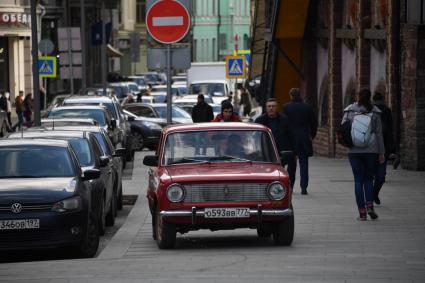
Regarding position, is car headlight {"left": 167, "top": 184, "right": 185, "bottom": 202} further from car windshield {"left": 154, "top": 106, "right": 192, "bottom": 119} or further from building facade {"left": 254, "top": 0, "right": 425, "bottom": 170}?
car windshield {"left": 154, "top": 106, "right": 192, "bottom": 119}

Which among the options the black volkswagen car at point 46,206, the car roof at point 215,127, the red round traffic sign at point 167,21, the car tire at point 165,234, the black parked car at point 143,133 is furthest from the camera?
the black parked car at point 143,133

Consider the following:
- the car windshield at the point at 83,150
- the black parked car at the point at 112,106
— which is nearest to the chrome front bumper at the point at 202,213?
the car windshield at the point at 83,150

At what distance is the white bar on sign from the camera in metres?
19.0

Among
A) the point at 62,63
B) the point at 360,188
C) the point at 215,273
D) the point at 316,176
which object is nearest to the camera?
the point at 215,273

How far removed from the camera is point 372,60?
31.4 m

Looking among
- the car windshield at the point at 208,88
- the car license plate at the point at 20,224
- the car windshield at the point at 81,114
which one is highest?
the car license plate at the point at 20,224

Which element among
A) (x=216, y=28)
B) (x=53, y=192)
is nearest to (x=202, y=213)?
(x=53, y=192)

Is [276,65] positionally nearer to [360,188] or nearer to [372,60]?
[372,60]

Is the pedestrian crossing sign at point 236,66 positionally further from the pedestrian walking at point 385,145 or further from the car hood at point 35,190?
the car hood at point 35,190

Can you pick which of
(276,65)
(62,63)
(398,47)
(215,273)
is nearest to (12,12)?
(62,63)

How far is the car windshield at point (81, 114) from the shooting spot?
31.3 m

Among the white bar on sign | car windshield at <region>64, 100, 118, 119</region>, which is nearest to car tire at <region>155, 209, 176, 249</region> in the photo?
the white bar on sign

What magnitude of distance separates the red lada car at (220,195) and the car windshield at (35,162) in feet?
3.89

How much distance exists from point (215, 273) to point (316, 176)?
582 inches
